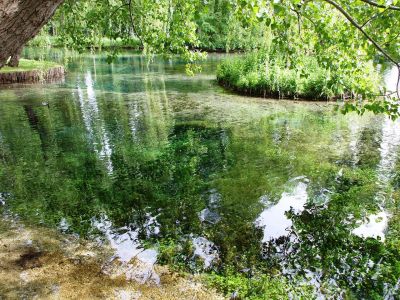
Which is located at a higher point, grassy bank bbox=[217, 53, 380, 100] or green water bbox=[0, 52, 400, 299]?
A: grassy bank bbox=[217, 53, 380, 100]

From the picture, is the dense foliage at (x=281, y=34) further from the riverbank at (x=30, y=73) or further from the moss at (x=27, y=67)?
the moss at (x=27, y=67)

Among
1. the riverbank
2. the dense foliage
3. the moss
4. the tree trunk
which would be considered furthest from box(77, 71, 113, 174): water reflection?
the tree trunk

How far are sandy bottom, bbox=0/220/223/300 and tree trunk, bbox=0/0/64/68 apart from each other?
2.75 metres

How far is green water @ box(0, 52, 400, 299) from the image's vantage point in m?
4.79

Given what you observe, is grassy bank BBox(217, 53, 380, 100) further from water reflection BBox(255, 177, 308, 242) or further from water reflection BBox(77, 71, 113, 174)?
water reflection BBox(255, 177, 308, 242)

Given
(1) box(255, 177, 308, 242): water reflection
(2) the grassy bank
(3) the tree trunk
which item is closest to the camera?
(3) the tree trunk

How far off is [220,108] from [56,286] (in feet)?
36.0

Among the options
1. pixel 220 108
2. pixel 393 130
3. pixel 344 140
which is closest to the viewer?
pixel 344 140

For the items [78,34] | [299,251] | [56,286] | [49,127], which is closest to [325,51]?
[299,251]

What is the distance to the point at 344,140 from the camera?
10305 millimetres

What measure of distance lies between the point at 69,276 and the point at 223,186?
346 cm

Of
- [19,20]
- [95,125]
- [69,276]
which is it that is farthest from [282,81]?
[19,20]

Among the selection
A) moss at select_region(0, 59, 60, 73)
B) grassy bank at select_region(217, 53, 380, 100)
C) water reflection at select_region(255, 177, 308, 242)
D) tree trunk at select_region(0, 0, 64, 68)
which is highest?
tree trunk at select_region(0, 0, 64, 68)

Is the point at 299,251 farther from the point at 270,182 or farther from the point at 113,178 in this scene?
the point at 113,178
